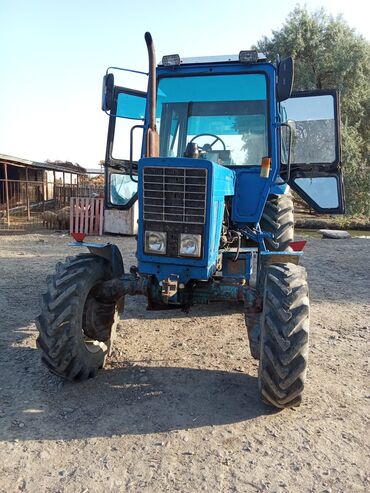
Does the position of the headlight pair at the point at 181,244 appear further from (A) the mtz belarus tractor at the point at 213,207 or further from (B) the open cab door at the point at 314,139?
(B) the open cab door at the point at 314,139

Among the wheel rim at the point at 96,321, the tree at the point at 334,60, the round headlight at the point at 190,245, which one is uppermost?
the tree at the point at 334,60

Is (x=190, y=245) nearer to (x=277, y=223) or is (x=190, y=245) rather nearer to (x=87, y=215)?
(x=277, y=223)

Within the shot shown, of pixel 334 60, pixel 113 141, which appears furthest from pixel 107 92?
pixel 334 60

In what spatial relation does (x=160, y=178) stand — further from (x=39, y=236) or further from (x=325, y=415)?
Answer: (x=39, y=236)

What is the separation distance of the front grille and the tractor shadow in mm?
1312

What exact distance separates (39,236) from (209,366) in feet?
34.3

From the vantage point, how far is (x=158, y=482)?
8.07 feet

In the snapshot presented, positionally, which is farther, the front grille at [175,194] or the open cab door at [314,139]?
the open cab door at [314,139]

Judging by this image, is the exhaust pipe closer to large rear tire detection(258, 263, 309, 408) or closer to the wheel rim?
the wheel rim

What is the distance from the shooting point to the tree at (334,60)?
20484 millimetres

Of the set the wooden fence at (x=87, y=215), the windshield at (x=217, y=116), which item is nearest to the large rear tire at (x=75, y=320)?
the windshield at (x=217, y=116)

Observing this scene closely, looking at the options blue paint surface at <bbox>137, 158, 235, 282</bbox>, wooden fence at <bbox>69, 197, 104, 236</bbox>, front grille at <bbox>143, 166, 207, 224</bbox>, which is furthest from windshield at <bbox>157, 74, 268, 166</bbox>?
wooden fence at <bbox>69, 197, 104, 236</bbox>

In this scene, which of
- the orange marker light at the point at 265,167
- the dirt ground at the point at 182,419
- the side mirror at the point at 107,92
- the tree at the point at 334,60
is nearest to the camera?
the dirt ground at the point at 182,419

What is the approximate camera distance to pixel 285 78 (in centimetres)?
395
